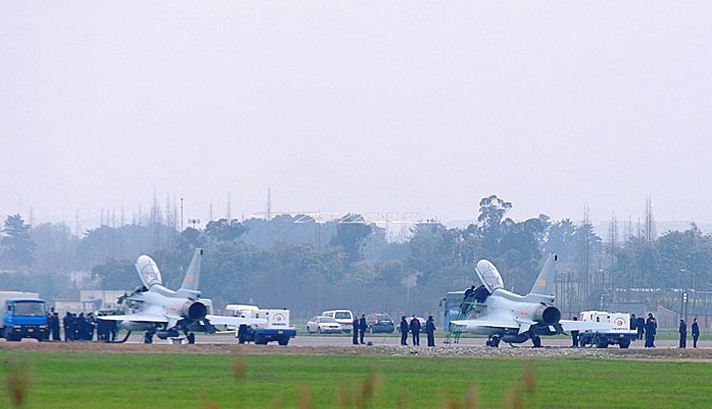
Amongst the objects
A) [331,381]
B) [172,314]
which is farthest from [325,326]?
[331,381]

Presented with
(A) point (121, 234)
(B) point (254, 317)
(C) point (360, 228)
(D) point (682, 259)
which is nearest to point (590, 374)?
(B) point (254, 317)

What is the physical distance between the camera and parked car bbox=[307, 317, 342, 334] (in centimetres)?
8312

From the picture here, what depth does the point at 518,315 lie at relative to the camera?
5744cm

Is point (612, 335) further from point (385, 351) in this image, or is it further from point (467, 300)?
point (385, 351)

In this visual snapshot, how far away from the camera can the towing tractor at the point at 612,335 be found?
56.8 metres

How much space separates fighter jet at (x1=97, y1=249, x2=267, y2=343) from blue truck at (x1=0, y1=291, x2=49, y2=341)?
2.42 metres

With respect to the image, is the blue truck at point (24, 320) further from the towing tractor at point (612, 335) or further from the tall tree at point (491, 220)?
the tall tree at point (491, 220)

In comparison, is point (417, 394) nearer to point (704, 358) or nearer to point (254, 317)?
point (704, 358)

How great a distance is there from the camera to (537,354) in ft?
161

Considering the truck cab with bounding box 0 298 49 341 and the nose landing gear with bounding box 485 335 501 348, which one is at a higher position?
the truck cab with bounding box 0 298 49 341

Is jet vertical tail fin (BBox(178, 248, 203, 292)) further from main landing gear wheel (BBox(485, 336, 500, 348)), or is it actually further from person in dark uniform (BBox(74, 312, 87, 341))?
main landing gear wheel (BBox(485, 336, 500, 348))

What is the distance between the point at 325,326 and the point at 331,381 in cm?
5199

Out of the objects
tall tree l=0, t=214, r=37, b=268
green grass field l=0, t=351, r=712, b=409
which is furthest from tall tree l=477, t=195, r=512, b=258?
green grass field l=0, t=351, r=712, b=409

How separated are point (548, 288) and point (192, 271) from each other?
15122 millimetres
